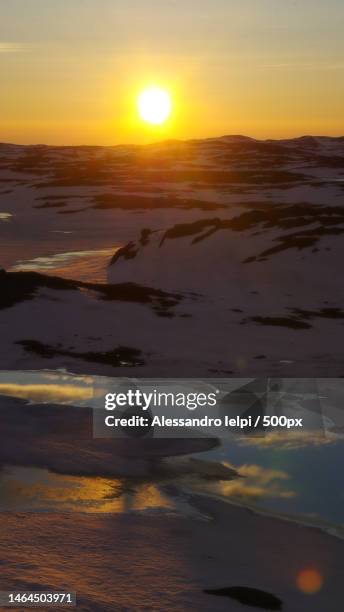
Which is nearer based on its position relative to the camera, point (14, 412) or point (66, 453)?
point (66, 453)

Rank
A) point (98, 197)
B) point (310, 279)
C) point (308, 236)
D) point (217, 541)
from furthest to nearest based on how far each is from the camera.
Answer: point (98, 197)
point (308, 236)
point (310, 279)
point (217, 541)

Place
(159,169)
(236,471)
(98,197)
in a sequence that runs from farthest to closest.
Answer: (159,169) < (98,197) < (236,471)

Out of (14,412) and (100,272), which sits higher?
(100,272)

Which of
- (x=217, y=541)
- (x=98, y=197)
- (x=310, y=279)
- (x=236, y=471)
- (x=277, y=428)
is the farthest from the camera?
(x=98, y=197)

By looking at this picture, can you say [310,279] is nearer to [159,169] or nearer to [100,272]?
[100,272]

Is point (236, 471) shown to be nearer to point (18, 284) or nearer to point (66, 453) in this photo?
point (66, 453)

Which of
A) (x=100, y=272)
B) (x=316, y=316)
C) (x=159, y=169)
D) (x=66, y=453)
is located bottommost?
(x=66, y=453)

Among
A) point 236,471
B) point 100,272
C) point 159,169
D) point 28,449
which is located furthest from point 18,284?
point 159,169

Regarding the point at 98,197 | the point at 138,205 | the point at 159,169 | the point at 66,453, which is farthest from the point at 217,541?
the point at 159,169

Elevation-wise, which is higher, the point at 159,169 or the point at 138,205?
the point at 159,169
